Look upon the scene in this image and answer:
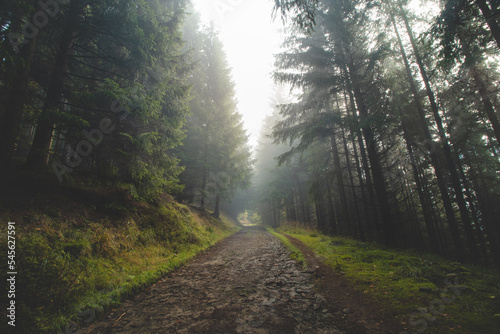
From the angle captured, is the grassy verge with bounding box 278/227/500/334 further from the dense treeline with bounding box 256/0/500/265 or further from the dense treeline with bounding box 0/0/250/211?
the dense treeline with bounding box 0/0/250/211

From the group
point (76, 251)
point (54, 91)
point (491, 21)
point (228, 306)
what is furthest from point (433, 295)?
point (54, 91)

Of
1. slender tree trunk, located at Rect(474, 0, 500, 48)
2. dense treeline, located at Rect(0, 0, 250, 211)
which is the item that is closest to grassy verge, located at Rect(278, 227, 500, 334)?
slender tree trunk, located at Rect(474, 0, 500, 48)

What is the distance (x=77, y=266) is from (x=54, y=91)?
566 cm

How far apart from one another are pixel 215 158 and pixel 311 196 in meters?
9.92

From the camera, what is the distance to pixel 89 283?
360cm

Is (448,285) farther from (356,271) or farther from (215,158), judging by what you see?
(215,158)

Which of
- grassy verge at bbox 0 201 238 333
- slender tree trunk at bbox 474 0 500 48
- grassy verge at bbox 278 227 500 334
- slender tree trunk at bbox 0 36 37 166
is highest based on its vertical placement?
slender tree trunk at bbox 474 0 500 48

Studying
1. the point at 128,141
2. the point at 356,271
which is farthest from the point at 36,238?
the point at 356,271

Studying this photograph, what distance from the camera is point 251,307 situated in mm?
3215

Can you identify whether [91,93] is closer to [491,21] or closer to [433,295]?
[433,295]

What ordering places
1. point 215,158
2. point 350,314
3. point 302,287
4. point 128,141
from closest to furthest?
point 350,314
point 302,287
point 128,141
point 215,158

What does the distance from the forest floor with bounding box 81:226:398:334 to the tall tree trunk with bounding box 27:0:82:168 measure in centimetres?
523

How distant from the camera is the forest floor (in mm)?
2637

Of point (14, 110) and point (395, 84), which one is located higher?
point (395, 84)
